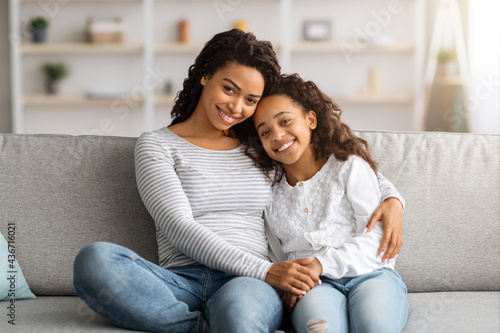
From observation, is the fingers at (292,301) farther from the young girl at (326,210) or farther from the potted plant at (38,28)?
the potted plant at (38,28)

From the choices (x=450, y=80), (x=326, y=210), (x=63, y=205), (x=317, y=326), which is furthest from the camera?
(x=450, y=80)

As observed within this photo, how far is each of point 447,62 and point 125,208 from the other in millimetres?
3443

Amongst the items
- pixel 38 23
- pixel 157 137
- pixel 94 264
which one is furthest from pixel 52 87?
pixel 94 264

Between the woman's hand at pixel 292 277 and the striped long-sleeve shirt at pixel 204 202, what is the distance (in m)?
0.02

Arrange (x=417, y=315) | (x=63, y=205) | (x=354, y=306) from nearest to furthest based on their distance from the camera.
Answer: (x=354, y=306)
(x=417, y=315)
(x=63, y=205)

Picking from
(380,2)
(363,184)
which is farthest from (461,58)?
(363,184)

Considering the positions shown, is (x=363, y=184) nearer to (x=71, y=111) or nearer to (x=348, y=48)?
(x=348, y=48)

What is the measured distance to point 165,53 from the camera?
488 cm

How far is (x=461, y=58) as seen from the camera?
173 inches

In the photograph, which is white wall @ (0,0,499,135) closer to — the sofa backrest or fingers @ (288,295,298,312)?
the sofa backrest

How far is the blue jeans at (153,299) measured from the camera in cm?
128

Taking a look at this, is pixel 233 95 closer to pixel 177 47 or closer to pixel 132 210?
pixel 132 210

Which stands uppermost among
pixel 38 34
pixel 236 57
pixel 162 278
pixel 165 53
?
pixel 38 34

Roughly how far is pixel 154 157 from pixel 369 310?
A: 72 centimetres
